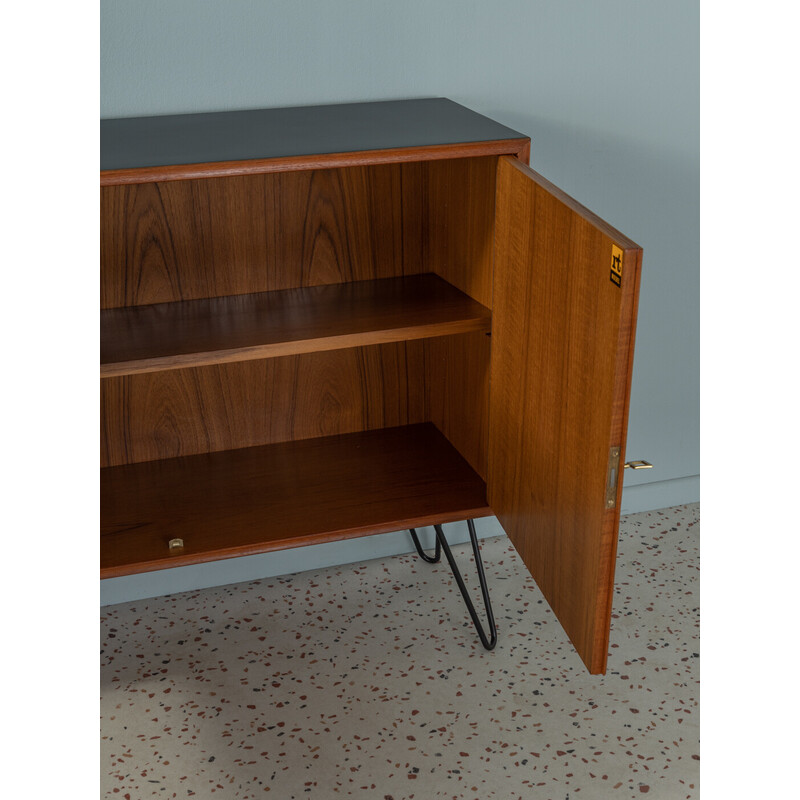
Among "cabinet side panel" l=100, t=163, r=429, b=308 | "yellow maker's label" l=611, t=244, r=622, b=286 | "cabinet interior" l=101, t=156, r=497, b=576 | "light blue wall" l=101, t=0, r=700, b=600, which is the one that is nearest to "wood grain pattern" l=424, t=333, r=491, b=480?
"cabinet interior" l=101, t=156, r=497, b=576

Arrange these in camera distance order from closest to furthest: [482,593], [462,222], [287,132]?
[287,132]
[462,222]
[482,593]

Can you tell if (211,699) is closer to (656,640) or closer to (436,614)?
(436,614)

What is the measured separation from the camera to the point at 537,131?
6.72ft

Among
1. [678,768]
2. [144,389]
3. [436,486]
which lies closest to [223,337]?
[144,389]

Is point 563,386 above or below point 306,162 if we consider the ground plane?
below

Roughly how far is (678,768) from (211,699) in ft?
3.06

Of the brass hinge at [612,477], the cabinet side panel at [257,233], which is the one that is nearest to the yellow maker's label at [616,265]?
the brass hinge at [612,477]

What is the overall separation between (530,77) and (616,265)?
99 cm

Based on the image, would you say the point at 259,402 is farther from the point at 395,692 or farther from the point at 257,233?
the point at 395,692

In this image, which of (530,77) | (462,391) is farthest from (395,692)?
(530,77)

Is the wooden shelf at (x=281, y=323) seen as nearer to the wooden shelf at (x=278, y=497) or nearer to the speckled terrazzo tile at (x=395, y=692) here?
the wooden shelf at (x=278, y=497)

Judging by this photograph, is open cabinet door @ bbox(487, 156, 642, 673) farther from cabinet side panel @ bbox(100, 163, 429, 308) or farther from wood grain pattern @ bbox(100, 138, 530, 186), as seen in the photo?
cabinet side panel @ bbox(100, 163, 429, 308)

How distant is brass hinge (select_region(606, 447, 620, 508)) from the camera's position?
1250 millimetres

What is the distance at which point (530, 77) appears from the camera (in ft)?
6.54
